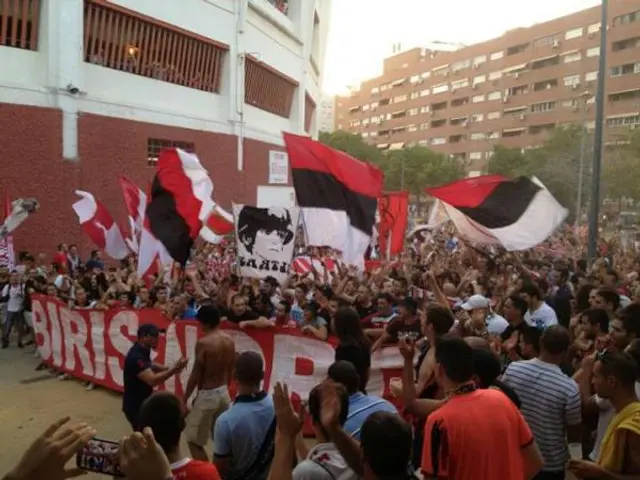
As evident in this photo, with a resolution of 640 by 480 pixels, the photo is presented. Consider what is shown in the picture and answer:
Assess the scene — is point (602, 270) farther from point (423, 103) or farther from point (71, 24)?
point (423, 103)

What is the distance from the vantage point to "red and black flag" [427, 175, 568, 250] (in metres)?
9.12

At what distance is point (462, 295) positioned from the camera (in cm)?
884

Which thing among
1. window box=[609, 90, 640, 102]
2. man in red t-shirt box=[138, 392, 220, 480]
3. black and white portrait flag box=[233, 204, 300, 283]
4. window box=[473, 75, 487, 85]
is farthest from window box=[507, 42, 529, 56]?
man in red t-shirt box=[138, 392, 220, 480]

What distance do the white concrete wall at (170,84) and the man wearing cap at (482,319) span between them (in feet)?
43.3

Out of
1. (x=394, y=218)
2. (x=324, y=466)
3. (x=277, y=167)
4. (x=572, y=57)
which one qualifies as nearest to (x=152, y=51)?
(x=277, y=167)

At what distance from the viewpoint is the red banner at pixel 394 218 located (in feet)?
37.1

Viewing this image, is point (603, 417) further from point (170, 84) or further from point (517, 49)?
point (517, 49)

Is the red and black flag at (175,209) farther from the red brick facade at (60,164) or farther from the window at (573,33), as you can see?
the window at (573,33)

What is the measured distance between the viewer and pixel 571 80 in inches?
2387

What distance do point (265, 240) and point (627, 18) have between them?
59094 millimetres

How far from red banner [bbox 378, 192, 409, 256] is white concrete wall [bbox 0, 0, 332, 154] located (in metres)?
9.22

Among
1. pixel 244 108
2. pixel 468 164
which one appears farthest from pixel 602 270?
pixel 468 164

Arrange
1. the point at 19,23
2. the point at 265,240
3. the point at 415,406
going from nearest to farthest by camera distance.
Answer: the point at 415,406 < the point at 265,240 < the point at 19,23

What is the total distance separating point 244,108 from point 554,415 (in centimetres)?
1931
